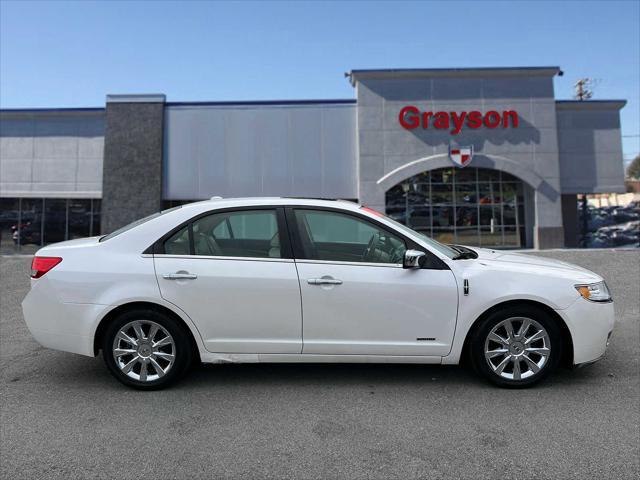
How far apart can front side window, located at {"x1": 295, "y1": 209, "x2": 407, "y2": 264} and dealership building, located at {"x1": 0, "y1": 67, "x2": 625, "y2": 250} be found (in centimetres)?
1388

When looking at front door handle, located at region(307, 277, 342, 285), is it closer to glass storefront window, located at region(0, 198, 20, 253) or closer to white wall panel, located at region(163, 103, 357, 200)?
white wall panel, located at region(163, 103, 357, 200)

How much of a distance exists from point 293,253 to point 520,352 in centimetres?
206

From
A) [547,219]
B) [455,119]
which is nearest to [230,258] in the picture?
[455,119]

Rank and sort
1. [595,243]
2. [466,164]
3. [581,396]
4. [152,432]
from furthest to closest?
[595,243] → [466,164] → [581,396] → [152,432]

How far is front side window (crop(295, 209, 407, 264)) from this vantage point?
4.14 m

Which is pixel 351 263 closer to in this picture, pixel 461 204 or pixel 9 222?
pixel 461 204

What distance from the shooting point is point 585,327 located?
4.00 metres

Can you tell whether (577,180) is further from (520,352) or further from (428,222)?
(520,352)

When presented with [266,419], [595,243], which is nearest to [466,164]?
[595,243]

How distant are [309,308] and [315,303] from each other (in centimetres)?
7

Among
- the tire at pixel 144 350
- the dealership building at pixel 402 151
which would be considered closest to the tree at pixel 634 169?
the dealership building at pixel 402 151

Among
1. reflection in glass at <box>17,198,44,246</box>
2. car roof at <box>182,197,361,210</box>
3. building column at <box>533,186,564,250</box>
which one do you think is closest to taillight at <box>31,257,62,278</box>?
car roof at <box>182,197,361,210</box>

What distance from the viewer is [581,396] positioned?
3938 millimetres

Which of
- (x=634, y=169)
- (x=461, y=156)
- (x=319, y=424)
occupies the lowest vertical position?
(x=319, y=424)
